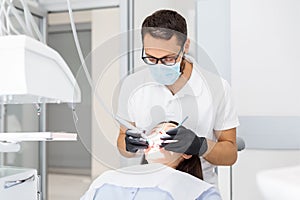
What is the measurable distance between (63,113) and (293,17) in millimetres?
2111

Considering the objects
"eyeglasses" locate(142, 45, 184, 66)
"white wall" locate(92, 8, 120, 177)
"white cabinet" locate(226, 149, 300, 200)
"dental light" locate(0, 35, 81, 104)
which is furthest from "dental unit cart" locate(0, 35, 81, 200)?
"white cabinet" locate(226, 149, 300, 200)

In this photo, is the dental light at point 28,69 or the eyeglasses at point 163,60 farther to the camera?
the eyeglasses at point 163,60

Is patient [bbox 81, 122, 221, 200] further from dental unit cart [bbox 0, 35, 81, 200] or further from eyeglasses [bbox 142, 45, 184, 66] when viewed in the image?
dental unit cart [bbox 0, 35, 81, 200]

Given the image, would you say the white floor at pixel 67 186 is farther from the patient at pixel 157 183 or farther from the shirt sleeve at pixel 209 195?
the shirt sleeve at pixel 209 195

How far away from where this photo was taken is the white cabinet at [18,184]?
1007 mm

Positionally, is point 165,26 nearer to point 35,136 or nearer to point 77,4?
point 35,136

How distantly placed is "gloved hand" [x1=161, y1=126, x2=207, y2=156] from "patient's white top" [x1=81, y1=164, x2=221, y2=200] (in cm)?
11

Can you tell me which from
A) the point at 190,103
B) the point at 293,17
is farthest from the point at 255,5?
the point at 190,103

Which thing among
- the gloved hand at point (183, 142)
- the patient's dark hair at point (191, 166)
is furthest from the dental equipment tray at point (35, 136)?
the patient's dark hair at point (191, 166)

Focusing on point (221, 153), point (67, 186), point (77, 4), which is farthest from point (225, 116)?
point (67, 186)

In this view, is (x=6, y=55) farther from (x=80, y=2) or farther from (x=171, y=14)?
(x=80, y=2)

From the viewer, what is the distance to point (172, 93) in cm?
105

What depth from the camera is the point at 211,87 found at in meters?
1.13

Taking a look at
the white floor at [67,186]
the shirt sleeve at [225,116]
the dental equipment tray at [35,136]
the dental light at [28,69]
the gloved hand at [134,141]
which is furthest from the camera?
the white floor at [67,186]
